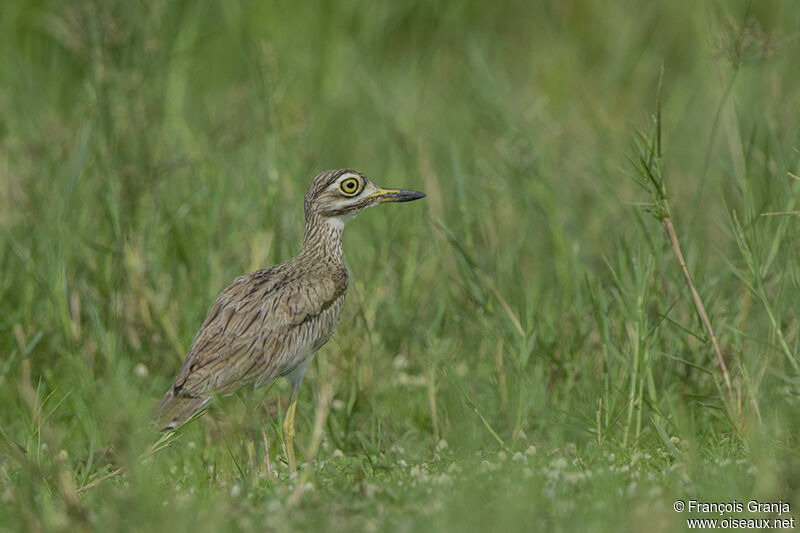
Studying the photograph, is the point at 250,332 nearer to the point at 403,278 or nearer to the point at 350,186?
the point at 350,186

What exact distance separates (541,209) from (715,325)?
5.28 feet

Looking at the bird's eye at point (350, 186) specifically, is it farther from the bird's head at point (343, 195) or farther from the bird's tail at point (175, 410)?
the bird's tail at point (175, 410)

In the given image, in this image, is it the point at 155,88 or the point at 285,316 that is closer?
the point at 285,316

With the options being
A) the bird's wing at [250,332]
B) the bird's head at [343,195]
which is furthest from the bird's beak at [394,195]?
the bird's wing at [250,332]

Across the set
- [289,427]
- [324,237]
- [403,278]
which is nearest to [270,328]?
[289,427]

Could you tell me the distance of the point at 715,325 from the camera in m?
5.46

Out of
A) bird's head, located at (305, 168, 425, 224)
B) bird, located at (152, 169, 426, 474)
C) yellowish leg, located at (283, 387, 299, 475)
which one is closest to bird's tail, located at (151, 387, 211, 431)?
bird, located at (152, 169, 426, 474)

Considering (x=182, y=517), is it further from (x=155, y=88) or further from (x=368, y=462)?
(x=155, y=88)

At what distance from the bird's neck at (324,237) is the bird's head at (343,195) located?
0.6 inches

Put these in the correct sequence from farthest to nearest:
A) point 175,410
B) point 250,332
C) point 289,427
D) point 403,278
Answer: point 403,278
point 289,427
point 250,332
point 175,410

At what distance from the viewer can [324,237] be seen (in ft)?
18.0

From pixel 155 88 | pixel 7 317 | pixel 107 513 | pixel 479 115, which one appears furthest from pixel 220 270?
pixel 479 115

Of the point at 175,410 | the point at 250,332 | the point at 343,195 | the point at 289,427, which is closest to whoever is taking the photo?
the point at 175,410

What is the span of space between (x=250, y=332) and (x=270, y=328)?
98 millimetres
